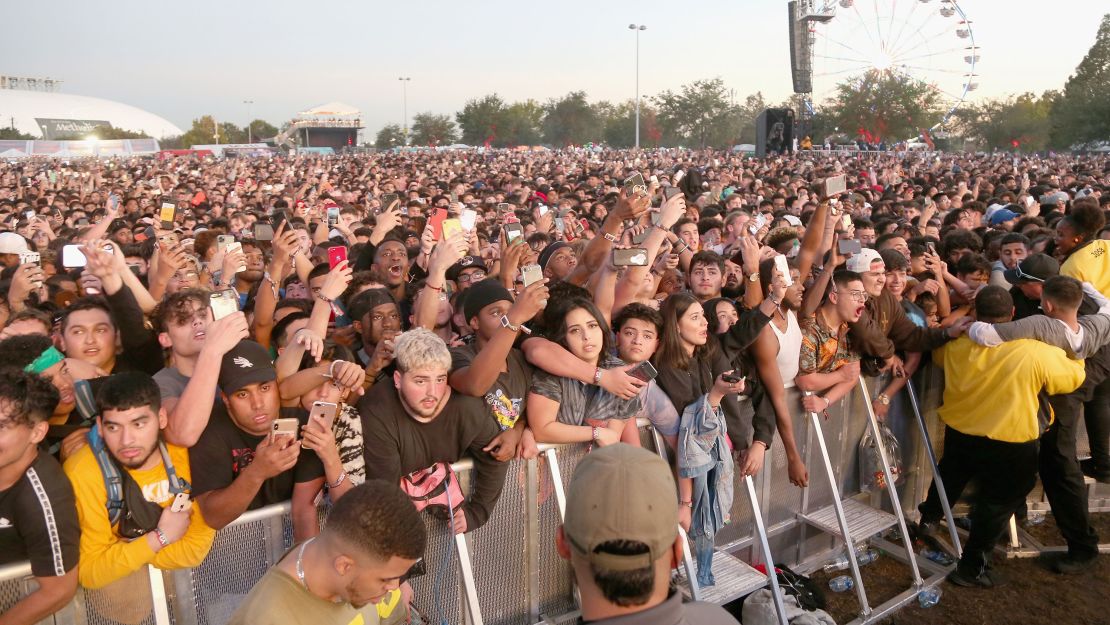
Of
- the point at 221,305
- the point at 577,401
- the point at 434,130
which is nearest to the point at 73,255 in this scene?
the point at 221,305

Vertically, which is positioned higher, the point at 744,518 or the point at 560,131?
the point at 560,131

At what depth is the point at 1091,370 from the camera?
499 centimetres

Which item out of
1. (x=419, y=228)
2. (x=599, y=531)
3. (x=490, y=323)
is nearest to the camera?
(x=599, y=531)

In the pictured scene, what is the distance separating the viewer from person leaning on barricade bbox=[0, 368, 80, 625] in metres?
2.37

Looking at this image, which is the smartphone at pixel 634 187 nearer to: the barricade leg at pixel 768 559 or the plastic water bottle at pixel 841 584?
the barricade leg at pixel 768 559

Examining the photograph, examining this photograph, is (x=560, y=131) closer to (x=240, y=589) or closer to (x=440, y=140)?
(x=440, y=140)

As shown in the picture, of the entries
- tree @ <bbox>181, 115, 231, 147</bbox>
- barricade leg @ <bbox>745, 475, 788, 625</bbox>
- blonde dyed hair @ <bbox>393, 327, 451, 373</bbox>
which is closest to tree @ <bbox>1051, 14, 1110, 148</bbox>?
barricade leg @ <bbox>745, 475, 788, 625</bbox>

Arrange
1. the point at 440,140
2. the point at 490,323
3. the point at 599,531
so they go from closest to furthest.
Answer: the point at 599,531 → the point at 490,323 → the point at 440,140

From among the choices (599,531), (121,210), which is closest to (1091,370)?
(599,531)

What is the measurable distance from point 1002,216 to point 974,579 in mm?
7048

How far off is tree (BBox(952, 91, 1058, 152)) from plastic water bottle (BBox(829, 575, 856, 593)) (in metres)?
62.9

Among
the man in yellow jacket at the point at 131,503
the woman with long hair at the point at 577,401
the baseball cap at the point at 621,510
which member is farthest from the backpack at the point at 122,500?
the baseball cap at the point at 621,510

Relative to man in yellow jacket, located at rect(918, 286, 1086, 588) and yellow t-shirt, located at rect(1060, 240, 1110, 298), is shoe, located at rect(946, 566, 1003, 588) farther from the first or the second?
yellow t-shirt, located at rect(1060, 240, 1110, 298)

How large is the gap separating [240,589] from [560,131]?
281ft
